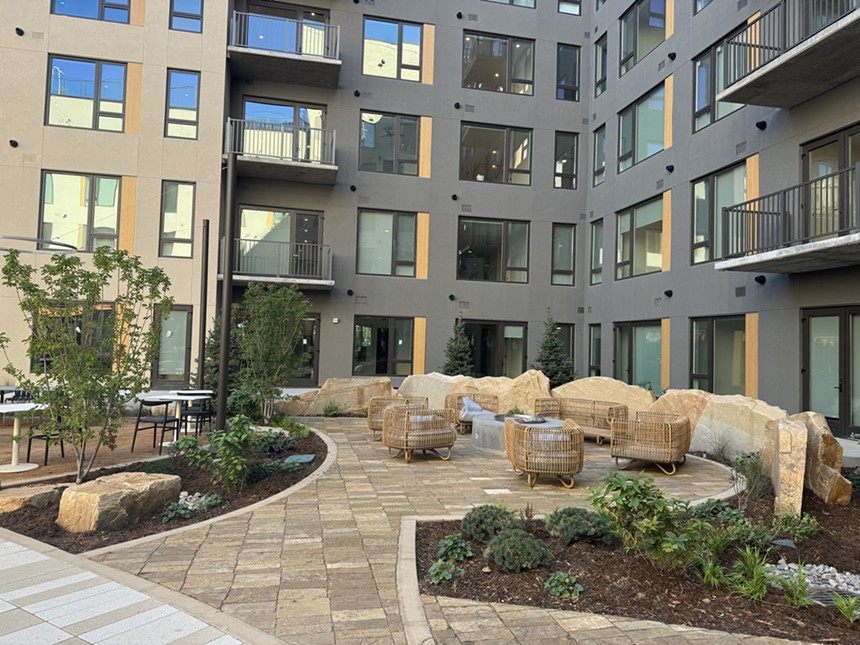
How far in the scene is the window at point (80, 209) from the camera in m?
15.1

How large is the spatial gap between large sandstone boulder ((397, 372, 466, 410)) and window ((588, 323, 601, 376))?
23.2ft

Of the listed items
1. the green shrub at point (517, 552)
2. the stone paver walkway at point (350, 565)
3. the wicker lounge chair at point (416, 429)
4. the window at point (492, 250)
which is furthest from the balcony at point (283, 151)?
the green shrub at point (517, 552)

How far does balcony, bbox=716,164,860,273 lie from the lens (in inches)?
362

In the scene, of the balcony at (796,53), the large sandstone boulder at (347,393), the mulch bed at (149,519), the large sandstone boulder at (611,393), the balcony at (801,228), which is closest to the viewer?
the mulch bed at (149,519)

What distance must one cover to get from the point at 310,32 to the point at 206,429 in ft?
40.3

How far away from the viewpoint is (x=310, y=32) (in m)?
16.7

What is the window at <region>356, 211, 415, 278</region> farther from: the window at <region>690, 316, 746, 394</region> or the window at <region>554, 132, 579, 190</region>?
the window at <region>690, 316, 746, 394</region>

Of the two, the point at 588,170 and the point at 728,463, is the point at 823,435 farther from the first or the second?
the point at 588,170

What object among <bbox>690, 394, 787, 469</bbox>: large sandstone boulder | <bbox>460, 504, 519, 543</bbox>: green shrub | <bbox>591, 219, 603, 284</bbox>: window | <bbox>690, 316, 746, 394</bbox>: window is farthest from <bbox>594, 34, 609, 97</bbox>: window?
<bbox>460, 504, 519, 543</bbox>: green shrub

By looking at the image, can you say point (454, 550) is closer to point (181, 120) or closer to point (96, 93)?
point (181, 120)

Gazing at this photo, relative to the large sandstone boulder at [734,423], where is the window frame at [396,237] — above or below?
above

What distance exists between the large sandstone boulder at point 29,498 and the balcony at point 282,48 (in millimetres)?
13568

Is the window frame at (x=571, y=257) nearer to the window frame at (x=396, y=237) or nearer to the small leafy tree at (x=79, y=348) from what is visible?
the window frame at (x=396, y=237)

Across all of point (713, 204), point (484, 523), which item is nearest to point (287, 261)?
point (713, 204)
